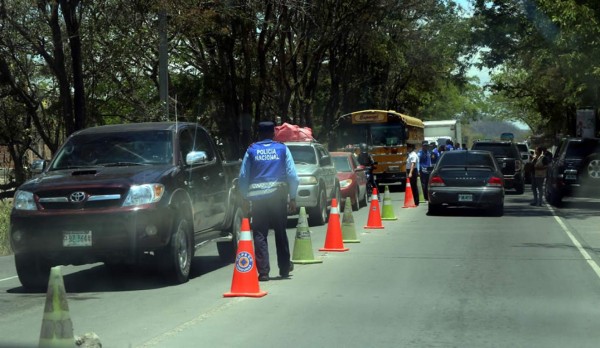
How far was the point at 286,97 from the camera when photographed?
33.0 m

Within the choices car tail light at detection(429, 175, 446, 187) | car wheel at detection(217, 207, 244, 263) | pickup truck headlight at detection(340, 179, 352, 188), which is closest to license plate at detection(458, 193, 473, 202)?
car tail light at detection(429, 175, 446, 187)

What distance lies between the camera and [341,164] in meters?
24.1

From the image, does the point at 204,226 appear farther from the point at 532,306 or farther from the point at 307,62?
the point at 307,62

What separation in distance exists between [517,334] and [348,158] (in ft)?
54.3

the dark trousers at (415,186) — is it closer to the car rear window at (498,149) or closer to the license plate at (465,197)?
the license plate at (465,197)

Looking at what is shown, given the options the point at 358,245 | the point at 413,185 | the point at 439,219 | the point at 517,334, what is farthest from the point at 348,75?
the point at 517,334

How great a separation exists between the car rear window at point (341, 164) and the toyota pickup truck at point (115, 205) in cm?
1238

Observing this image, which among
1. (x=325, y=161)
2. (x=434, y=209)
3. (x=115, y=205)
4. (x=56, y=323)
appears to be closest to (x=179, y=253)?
(x=115, y=205)

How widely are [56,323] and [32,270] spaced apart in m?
4.94

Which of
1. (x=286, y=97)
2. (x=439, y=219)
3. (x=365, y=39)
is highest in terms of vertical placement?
(x=365, y=39)

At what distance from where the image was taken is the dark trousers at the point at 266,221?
34.3ft

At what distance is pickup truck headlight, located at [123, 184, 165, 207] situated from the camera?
993 cm

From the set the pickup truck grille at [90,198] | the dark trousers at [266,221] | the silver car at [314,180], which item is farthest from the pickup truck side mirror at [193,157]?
the silver car at [314,180]

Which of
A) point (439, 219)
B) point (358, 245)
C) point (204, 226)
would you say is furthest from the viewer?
point (439, 219)
